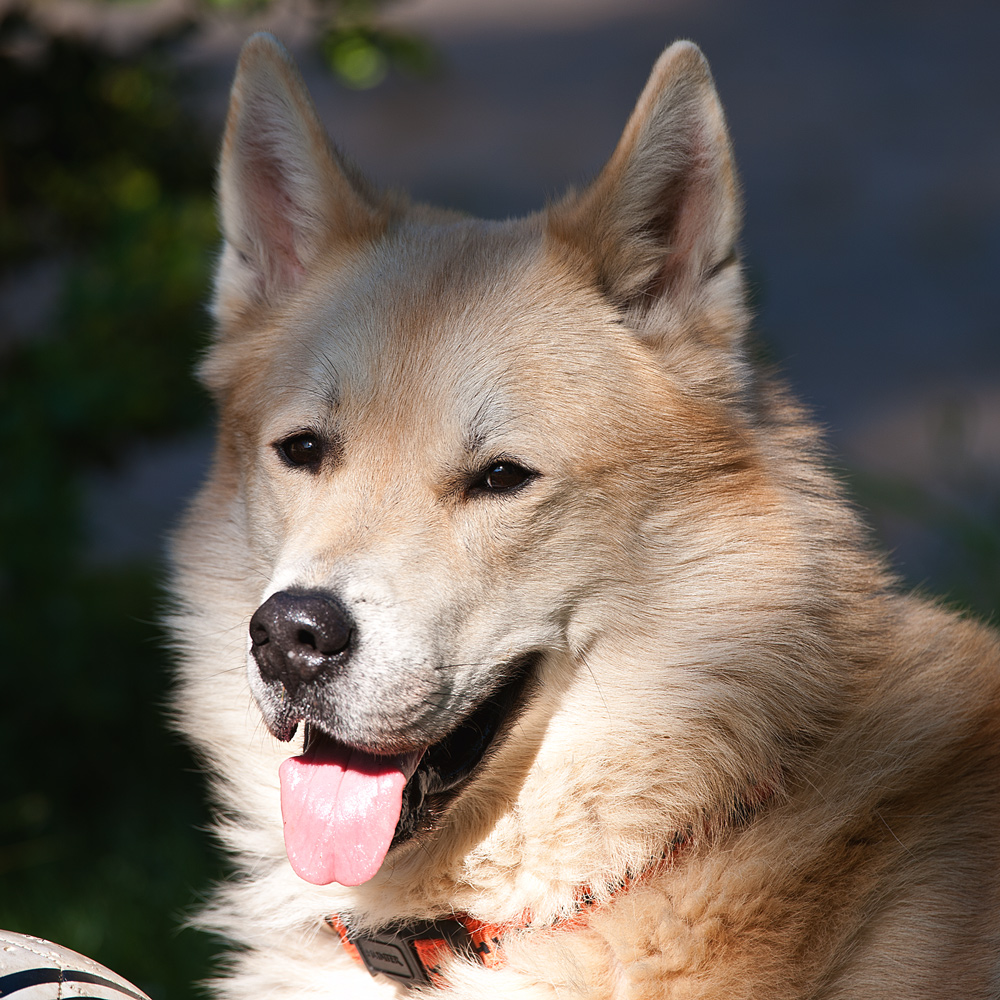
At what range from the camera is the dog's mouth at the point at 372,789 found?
2.58 metres

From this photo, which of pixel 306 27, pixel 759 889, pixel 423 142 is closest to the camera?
pixel 759 889

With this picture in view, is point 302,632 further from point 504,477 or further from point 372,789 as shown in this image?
point 504,477

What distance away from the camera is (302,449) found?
115 inches

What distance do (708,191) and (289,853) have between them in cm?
183

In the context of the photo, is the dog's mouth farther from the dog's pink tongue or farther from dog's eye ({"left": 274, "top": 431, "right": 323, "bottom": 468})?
dog's eye ({"left": 274, "top": 431, "right": 323, "bottom": 468})

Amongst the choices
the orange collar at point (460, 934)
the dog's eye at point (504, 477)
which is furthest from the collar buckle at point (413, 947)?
the dog's eye at point (504, 477)

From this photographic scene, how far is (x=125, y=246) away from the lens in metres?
4.43

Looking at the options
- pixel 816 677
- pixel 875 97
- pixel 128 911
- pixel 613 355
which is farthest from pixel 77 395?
pixel 875 97

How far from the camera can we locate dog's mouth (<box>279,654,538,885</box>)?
8.47ft

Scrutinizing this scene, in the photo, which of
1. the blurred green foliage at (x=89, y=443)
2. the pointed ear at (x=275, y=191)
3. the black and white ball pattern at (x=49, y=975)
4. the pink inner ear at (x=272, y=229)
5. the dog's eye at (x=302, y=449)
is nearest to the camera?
the black and white ball pattern at (x=49, y=975)

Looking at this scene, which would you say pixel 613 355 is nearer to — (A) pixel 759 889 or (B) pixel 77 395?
(A) pixel 759 889

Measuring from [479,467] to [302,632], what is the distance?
59 cm

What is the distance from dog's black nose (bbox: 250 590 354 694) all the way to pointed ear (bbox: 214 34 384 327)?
3.86 feet

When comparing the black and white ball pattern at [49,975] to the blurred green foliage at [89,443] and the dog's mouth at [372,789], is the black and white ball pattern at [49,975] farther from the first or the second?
the blurred green foliage at [89,443]
